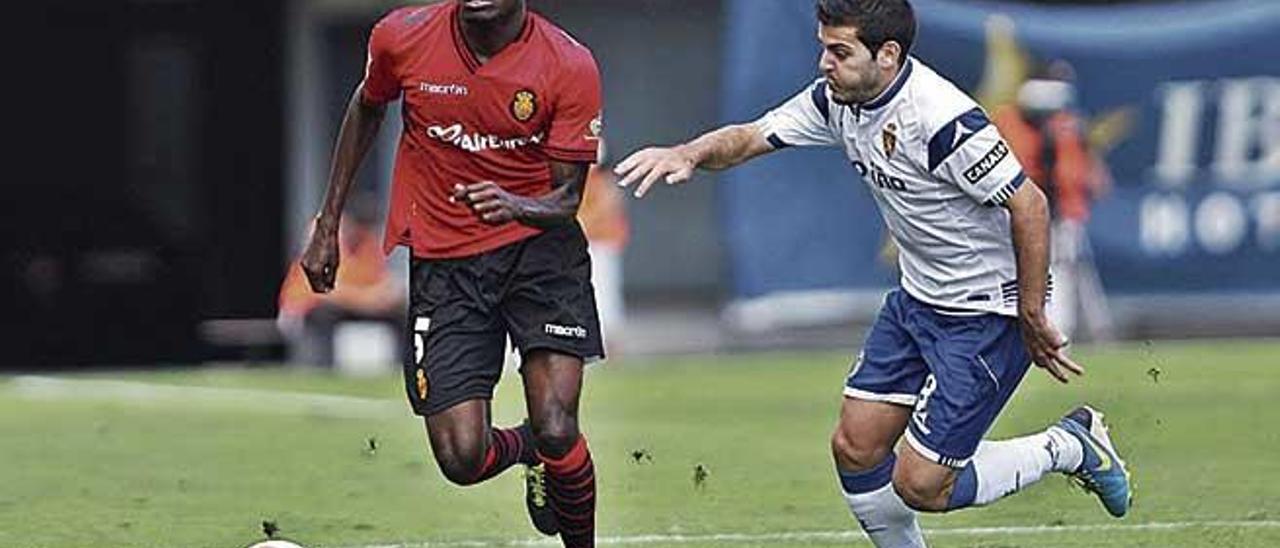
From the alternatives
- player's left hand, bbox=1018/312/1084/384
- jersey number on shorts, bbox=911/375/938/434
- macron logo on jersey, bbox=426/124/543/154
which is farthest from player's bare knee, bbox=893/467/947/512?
macron logo on jersey, bbox=426/124/543/154

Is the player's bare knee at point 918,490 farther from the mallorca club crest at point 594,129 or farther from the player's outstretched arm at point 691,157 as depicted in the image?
the mallorca club crest at point 594,129

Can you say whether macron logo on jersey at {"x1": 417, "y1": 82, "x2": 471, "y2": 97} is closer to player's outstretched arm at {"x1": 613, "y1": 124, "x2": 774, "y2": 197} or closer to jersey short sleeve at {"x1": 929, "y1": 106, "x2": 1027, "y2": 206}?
player's outstretched arm at {"x1": 613, "y1": 124, "x2": 774, "y2": 197}

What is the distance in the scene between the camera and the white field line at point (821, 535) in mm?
10742

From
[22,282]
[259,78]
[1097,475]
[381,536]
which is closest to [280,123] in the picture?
[259,78]

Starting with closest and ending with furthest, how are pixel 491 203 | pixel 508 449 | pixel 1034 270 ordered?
pixel 1034 270, pixel 491 203, pixel 508 449

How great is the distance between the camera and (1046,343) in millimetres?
8859

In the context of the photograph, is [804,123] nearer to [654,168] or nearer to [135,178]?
[654,168]

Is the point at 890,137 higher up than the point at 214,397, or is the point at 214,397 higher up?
the point at 890,137

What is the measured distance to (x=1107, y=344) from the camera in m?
21.1

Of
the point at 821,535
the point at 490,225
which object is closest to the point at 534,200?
the point at 490,225

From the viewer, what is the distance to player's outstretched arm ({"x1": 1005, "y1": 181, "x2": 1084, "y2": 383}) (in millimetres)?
8805

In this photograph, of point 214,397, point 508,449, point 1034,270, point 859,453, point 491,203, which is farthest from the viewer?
point 214,397

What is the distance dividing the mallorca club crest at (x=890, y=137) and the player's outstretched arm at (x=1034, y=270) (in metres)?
0.37

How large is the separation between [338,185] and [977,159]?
2.02 meters
